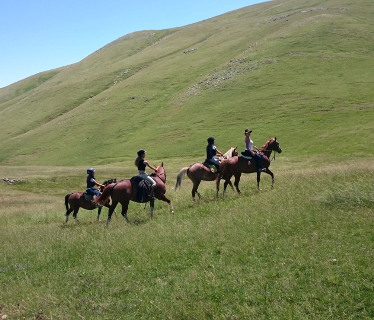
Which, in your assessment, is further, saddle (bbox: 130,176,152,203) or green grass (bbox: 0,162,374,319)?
saddle (bbox: 130,176,152,203)

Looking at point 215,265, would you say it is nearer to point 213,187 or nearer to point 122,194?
point 122,194

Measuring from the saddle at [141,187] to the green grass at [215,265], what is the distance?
157 cm

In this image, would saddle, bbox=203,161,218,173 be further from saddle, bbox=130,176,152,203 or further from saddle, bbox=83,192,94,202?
saddle, bbox=83,192,94,202

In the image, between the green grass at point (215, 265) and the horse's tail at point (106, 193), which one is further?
the horse's tail at point (106, 193)

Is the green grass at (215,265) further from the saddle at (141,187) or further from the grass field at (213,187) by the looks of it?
the saddle at (141,187)

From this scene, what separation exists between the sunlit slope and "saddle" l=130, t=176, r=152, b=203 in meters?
33.2

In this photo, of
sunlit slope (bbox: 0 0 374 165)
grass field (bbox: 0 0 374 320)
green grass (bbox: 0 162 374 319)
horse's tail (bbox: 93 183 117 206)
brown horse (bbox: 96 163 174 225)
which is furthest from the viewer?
sunlit slope (bbox: 0 0 374 165)

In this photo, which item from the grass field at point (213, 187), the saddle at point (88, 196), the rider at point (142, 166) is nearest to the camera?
the grass field at point (213, 187)

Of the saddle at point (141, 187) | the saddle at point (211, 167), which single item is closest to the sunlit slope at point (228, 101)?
the saddle at point (211, 167)

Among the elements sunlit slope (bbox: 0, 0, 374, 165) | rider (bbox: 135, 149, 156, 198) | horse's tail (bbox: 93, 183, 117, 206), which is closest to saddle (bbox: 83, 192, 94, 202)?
horse's tail (bbox: 93, 183, 117, 206)

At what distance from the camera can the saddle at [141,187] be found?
1828 centimetres

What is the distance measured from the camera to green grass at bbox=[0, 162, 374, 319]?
8.66 meters

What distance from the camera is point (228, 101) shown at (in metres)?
77.0

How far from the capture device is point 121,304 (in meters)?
9.55
